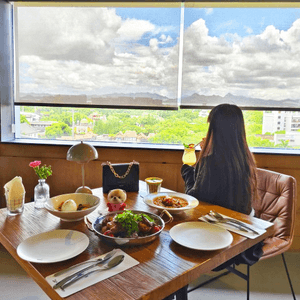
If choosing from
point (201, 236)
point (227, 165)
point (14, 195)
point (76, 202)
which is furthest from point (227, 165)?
point (14, 195)

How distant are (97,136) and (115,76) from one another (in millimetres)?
635

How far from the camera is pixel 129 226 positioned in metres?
1.22

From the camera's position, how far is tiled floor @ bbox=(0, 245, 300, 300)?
213cm

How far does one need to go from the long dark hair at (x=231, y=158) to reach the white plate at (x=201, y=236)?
454 mm

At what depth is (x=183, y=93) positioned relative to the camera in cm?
282

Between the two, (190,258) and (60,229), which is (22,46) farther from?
(190,258)

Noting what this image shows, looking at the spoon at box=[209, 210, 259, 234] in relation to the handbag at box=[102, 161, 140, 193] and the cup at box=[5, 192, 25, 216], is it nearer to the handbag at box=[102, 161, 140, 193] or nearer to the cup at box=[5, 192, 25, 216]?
the handbag at box=[102, 161, 140, 193]

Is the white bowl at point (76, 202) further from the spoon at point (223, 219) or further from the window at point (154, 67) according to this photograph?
the window at point (154, 67)

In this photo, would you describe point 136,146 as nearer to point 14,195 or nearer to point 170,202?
point 170,202

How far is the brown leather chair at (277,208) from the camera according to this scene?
1.87 metres

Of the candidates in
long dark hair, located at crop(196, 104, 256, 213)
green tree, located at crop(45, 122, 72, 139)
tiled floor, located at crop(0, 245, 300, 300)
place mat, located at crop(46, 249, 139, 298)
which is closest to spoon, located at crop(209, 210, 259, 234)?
long dark hair, located at crop(196, 104, 256, 213)

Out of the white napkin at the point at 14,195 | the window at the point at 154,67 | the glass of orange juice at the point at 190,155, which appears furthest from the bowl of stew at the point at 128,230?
the window at the point at 154,67

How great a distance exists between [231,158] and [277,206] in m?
0.61

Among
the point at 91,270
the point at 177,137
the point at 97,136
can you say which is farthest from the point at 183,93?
the point at 91,270
